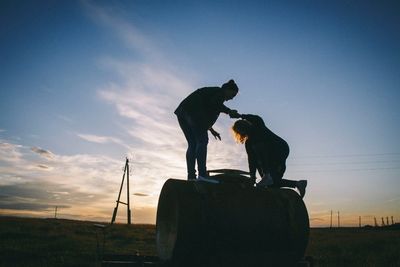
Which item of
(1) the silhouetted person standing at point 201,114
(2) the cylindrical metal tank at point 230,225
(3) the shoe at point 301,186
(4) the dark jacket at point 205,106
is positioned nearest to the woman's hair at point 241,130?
(1) the silhouetted person standing at point 201,114

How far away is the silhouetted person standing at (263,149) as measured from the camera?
5.68 meters

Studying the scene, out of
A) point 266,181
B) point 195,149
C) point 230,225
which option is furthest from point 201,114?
point 230,225

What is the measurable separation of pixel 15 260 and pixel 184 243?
10934 mm

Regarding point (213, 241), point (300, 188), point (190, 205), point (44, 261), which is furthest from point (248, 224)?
point (44, 261)

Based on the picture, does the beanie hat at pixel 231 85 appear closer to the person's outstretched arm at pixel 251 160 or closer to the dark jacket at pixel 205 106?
the dark jacket at pixel 205 106

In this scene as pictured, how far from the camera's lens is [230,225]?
4012 millimetres

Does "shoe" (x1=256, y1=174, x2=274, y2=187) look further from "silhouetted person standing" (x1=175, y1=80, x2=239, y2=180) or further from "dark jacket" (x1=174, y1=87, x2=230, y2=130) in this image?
"dark jacket" (x1=174, y1=87, x2=230, y2=130)

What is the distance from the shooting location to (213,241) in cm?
394

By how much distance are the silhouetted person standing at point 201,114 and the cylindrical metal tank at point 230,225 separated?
43.0 inches

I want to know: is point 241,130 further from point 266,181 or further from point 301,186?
point 301,186

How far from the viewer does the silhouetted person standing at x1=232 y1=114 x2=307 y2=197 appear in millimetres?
5676

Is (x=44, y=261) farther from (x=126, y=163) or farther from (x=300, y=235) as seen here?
(x=126, y=163)

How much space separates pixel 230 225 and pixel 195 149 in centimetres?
198

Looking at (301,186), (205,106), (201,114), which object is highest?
(205,106)
